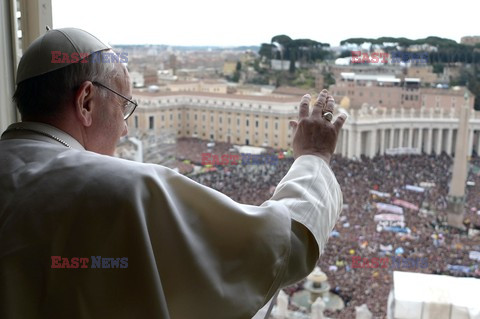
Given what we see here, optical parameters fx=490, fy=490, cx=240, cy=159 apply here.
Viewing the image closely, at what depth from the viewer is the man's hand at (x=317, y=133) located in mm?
544

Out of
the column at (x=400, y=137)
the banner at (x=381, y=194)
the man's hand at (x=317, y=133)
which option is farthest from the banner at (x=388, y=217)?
the man's hand at (x=317, y=133)

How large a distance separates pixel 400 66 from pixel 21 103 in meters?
1.24

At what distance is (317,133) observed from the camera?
1.79 ft

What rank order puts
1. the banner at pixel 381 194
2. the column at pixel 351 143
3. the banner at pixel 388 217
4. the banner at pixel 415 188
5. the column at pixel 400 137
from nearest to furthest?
the column at pixel 351 143
the column at pixel 400 137
the banner at pixel 388 217
the banner at pixel 415 188
the banner at pixel 381 194

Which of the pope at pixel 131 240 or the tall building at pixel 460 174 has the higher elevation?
the pope at pixel 131 240

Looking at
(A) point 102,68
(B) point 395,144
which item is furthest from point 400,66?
(A) point 102,68

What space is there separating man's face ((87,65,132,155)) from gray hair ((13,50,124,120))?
0.07ft

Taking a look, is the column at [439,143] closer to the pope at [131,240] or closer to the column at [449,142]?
the column at [449,142]

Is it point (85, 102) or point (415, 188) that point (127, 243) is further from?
point (415, 188)

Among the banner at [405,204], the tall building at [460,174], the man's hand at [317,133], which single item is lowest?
the banner at [405,204]

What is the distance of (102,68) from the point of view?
471 mm

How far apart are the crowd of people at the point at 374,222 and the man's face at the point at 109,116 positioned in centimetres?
123

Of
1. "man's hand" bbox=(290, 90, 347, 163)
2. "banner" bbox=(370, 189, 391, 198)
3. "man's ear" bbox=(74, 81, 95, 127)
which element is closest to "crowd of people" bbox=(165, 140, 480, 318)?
"banner" bbox=(370, 189, 391, 198)

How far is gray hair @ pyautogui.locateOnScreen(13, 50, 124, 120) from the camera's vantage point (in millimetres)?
449
